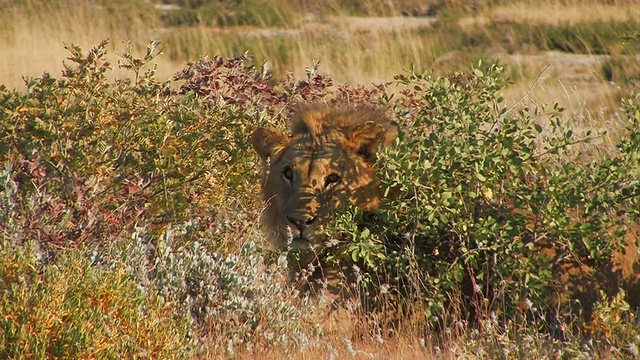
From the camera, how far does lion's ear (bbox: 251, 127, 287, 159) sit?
687cm

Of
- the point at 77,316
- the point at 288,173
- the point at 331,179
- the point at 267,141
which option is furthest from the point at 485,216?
the point at 77,316

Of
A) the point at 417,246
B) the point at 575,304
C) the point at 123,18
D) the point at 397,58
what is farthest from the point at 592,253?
the point at 123,18

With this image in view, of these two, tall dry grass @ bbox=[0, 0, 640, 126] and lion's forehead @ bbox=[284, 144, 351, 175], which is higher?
lion's forehead @ bbox=[284, 144, 351, 175]

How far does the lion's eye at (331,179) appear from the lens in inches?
255

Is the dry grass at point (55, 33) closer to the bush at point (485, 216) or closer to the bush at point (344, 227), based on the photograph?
the bush at point (344, 227)

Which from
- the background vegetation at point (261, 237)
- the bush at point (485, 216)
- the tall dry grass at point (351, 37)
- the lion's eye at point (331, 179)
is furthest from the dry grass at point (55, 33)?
the bush at point (485, 216)

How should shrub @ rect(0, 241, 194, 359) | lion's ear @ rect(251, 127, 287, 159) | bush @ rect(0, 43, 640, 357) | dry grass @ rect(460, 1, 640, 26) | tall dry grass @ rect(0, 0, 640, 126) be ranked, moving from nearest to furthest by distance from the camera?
1. shrub @ rect(0, 241, 194, 359)
2. bush @ rect(0, 43, 640, 357)
3. lion's ear @ rect(251, 127, 287, 159)
4. tall dry grass @ rect(0, 0, 640, 126)
5. dry grass @ rect(460, 1, 640, 26)

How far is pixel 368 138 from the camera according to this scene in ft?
21.2

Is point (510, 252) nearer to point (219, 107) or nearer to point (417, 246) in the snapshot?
point (417, 246)

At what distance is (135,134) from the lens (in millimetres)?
6805

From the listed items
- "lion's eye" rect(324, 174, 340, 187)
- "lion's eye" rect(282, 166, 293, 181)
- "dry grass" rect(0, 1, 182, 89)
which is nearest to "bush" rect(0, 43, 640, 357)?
"lion's eye" rect(324, 174, 340, 187)

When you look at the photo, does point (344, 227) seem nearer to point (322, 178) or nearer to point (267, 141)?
point (322, 178)

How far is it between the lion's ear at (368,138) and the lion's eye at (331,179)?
221 millimetres

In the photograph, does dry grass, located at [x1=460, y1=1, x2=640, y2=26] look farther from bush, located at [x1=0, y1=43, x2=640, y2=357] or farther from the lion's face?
bush, located at [x1=0, y1=43, x2=640, y2=357]
